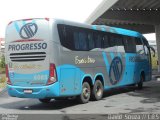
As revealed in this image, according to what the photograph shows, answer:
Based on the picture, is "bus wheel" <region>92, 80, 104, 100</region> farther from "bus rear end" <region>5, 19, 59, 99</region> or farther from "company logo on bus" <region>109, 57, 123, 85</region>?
"bus rear end" <region>5, 19, 59, 99</region>

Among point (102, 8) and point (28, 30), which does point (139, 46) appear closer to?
point (28, 30)

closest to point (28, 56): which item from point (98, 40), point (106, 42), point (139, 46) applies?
point (98, 40)

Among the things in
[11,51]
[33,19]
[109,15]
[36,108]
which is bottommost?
[36,108]

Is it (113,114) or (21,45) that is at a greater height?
(21,45)

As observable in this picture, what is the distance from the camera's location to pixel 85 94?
15.3 meters

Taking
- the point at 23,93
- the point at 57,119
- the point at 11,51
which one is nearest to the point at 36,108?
the point at 23,93

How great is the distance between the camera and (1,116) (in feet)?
39.6

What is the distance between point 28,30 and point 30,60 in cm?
107

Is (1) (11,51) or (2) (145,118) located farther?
(1) (11,51)

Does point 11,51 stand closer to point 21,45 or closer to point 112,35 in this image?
point 21,45

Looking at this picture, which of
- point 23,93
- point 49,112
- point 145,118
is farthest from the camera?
point 23,93

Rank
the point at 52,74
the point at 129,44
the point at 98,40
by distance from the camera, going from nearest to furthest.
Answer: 1. the point at 52,74
2. the point at 98,40
3. the point at 129,44

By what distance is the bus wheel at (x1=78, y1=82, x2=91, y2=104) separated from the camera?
15.0 m

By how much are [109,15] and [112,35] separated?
17.5 meters
